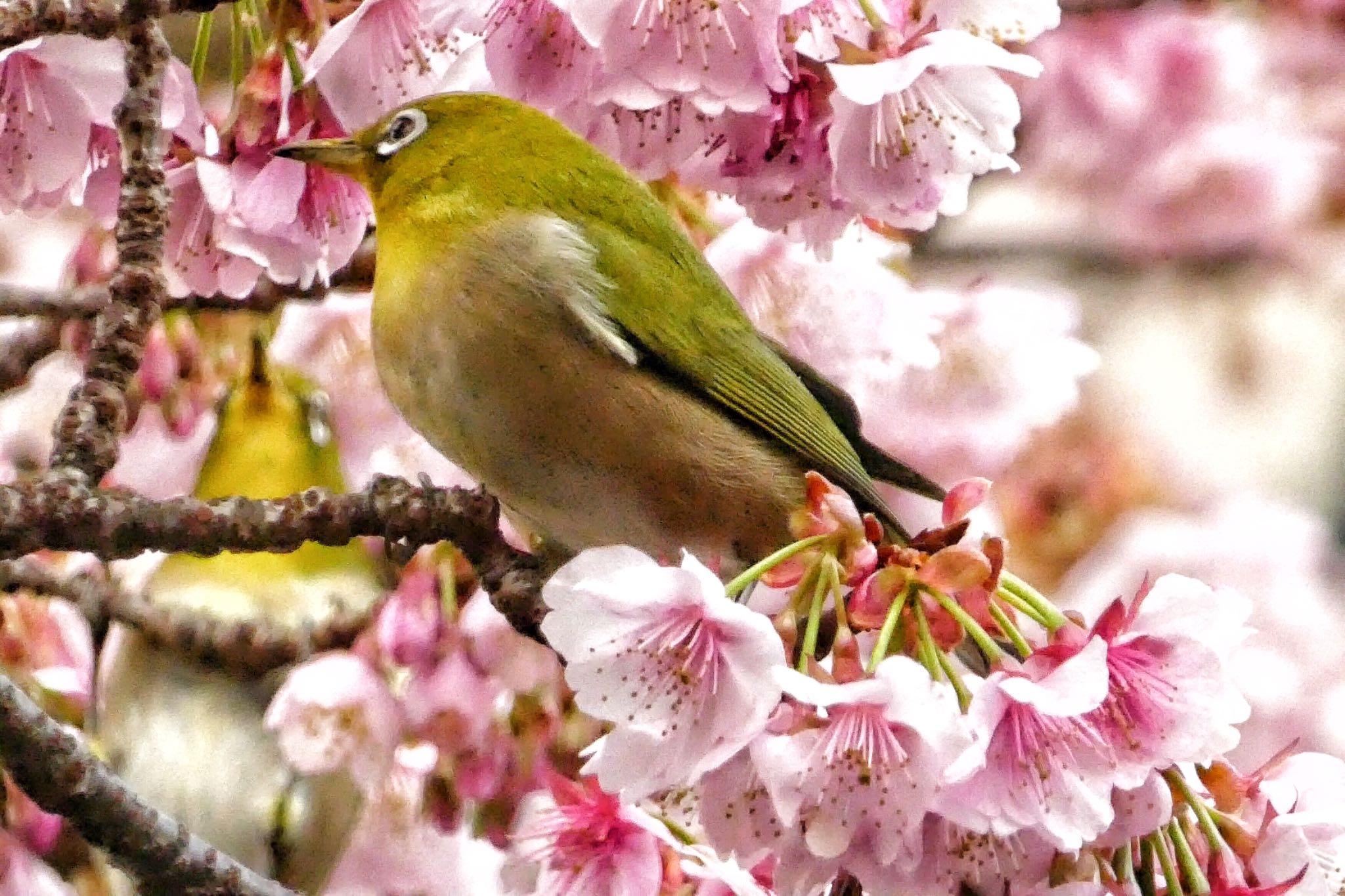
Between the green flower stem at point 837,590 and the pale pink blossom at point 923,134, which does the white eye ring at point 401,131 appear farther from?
the green flower stem at point 837,590

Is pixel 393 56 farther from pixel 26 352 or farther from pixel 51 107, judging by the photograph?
pixel 26 352

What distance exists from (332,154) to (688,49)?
39 cm

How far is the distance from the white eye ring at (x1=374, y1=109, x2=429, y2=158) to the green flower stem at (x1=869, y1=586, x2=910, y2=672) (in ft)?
2.68

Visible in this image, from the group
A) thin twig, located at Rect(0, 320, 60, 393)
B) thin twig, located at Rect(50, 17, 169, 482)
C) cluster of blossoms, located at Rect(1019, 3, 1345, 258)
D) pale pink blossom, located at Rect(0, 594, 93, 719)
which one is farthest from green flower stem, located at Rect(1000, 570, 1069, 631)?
cluster of blossoms, located at Rect(1019, 3, 1345, 258)

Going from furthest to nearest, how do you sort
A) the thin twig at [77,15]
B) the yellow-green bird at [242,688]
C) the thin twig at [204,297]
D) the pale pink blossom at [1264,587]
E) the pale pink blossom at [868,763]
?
the pale pink blossom at [1264,587]
the yellow-green bird at [242,688]
the thin twig at [204,297]
the thin twig at [77,15]
the pale pink blossom at [868,763]

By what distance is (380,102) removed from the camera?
1609 millimetres

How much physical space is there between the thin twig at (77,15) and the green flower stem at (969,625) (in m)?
0.71

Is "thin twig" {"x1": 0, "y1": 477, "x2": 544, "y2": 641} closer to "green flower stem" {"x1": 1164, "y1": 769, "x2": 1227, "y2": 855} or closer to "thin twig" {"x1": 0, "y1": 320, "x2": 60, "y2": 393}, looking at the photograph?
"green flower stem" {"x1": 1164, "y1": 769, "x2": 1227, "y2": 855}

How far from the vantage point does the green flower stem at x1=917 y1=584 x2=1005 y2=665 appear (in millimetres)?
1139

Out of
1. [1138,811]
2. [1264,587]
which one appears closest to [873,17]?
[1138,811]

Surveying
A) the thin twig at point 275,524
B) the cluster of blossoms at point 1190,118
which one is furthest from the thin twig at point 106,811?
the cluster of blossoms at point 1190,118

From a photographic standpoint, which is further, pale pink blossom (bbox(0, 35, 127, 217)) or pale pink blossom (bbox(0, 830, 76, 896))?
pale pink blossom (bbox(0, 830, 76, 896))

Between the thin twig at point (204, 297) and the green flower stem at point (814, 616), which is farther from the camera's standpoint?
the thin twig at point (204, 297)

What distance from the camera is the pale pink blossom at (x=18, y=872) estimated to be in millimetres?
1854
